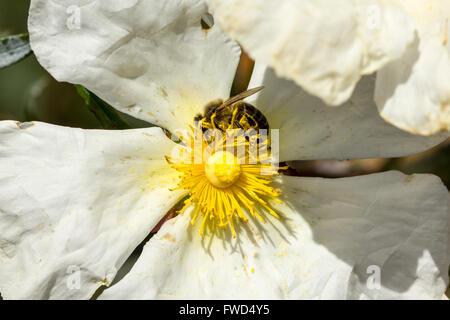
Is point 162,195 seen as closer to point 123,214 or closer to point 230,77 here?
point 123,214

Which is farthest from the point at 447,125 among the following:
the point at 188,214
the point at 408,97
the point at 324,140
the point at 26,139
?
the point at 26,139

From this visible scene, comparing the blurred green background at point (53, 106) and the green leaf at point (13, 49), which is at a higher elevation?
the green leaf at point (13, 49)

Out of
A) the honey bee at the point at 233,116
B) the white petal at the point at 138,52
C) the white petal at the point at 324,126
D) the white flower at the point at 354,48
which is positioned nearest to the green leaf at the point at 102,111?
the white petal at the point at 138,52

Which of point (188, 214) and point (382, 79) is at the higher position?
point (382, 79)

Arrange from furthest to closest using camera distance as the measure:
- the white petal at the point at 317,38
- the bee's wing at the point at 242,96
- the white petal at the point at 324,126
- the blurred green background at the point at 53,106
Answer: the blurred green background at the point at 53,106
the white petal at the point at 324,126
the bee's wing at the point at 242,96
the white petal at the point at 317,38

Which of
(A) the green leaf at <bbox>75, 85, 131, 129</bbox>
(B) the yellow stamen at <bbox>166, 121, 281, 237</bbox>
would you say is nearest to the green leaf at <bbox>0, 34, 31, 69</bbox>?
(A) the green leaf at <bbox>75, 85, 131, 129</bbox>

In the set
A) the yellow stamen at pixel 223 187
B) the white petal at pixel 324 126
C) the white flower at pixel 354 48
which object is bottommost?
the yellow stamen at pixel 223 187

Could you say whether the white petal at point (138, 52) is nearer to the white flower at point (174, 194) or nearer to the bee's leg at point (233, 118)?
the white flower at point (174, 194)

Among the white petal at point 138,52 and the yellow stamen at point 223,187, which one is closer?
the white petal at point 138,52

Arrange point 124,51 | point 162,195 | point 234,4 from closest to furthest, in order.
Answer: point 234,4
point 124,51
point 162,195

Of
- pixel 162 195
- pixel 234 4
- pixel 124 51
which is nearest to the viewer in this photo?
pixel 234 4
